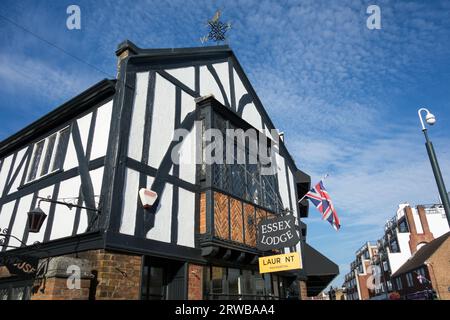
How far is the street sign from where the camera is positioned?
6875 mm

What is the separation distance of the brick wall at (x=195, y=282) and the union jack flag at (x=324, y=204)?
6.77 metres

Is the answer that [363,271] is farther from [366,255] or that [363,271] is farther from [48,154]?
[48,154]

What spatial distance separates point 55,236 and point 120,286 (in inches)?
86.0

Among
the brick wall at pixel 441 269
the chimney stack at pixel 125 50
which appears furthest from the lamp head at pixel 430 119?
the brick wall at pixel 441 269

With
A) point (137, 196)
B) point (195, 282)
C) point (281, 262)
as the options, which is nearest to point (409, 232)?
point (281, 262)

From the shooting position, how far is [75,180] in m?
6.95

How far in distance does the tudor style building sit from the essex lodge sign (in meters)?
0.52

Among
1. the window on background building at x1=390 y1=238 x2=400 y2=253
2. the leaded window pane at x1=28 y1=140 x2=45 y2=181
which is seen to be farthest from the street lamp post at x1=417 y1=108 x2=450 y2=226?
the window on background building at x1=390 y1=238 x2=400 y2=253

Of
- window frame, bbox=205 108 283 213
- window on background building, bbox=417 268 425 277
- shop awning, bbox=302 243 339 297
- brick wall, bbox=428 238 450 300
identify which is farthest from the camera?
window on background building, bbox=417 268 425 277

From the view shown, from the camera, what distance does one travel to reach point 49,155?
8.59 metres

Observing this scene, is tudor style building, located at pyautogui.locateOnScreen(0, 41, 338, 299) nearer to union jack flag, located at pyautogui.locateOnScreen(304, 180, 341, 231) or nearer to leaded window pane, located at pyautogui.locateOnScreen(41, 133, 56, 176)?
leaded window pane, located at pyautogui.locateOnScreen(41, 133, 56, 176)

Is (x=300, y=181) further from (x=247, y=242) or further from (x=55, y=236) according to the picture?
(x=55, y=236)

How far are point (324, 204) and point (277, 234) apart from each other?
5689 mm
